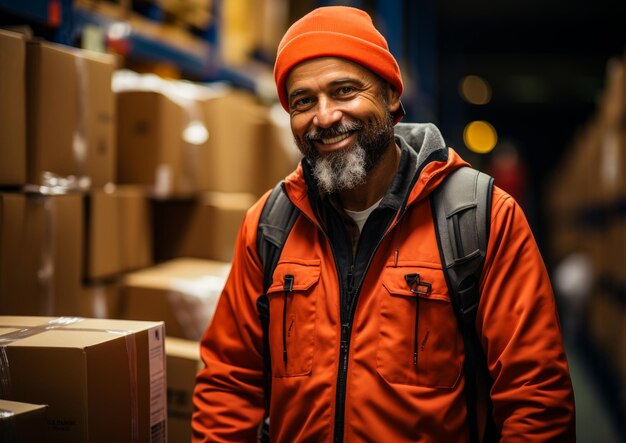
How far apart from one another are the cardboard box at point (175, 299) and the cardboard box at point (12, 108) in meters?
0.86

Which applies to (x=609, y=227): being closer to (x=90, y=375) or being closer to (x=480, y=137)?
(x=90, y=375)

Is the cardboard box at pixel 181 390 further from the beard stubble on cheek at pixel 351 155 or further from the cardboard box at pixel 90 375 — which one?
the beard stubble on cheek at pixel 351 155

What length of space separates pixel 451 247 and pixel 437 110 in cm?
1444

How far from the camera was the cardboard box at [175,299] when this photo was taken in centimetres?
303

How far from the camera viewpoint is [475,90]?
21.9m

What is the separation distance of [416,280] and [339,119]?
554 mm

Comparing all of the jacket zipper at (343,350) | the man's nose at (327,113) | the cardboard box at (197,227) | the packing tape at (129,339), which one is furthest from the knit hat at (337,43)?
the cardboard box at (197,227)

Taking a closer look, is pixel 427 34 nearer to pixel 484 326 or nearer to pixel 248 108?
pixel 248 108

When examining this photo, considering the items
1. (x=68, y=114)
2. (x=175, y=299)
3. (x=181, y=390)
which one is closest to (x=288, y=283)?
(x=181, y=390)

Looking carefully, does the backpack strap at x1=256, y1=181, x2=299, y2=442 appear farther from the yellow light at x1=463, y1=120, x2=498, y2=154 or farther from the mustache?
the yellow light at x1=463, y1=120, x2=498, y2=154

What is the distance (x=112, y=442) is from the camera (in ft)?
6.15

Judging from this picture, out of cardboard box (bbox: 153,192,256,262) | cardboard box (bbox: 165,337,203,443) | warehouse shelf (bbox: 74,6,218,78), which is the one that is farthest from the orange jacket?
warehouse shelf (bbox: 74,6,218,78)

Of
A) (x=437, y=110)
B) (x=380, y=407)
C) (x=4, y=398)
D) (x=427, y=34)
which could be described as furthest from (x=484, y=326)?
(x=437, y=110)

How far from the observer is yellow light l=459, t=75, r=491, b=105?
20.3 meters
